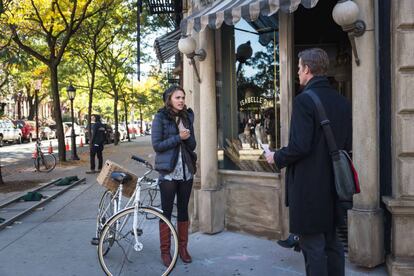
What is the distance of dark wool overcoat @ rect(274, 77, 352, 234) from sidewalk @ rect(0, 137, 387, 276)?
1.49 meters

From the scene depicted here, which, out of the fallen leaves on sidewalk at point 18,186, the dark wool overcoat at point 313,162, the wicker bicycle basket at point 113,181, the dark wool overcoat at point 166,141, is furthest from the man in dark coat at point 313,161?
the fallen leaves on sidewalk at point 18,186

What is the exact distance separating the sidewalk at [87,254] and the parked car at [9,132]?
93.1 feet

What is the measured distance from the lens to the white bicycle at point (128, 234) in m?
4.33

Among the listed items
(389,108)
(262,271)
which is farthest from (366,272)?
(389,108)

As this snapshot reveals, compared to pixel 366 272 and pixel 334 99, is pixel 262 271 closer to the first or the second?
pixel 366 272

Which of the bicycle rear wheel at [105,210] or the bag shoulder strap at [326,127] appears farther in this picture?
the bicycle rear wheel at [105,210]

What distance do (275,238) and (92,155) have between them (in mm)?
9698

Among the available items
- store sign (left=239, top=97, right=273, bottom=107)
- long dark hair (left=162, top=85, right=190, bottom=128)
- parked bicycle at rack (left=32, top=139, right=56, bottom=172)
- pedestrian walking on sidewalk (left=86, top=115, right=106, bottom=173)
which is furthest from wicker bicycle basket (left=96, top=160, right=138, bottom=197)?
parked bicycle at rack (left=32, top=139, right=56, bottom=172)

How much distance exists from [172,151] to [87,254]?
174 centimetres

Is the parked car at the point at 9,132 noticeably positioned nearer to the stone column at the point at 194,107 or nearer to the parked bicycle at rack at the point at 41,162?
the parked bicycle at rack at the point at 41,162

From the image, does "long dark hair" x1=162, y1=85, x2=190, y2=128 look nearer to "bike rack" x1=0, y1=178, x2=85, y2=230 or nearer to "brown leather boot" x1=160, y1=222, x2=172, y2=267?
"brown leather boot" x1=160, y1=222, x2=172, y2=267

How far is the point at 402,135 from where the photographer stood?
4.10 metres

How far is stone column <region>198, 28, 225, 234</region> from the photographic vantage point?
5827 mm

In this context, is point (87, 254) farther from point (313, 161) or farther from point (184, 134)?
point (313, 161)
